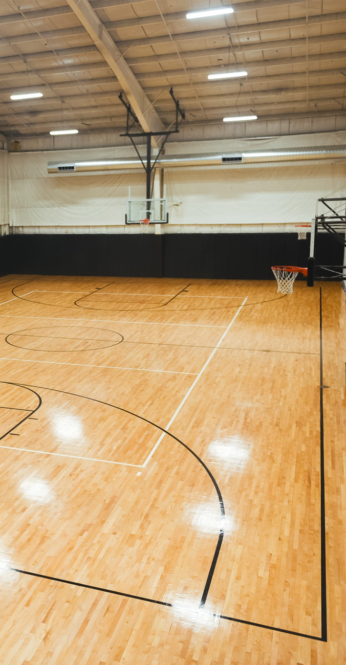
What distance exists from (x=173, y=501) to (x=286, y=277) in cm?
1583

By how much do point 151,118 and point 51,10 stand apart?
6.47 metres

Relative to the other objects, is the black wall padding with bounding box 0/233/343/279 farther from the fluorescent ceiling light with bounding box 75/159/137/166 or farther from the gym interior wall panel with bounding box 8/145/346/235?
the fluorescent ceiling light with bounding box 75/159/137/166

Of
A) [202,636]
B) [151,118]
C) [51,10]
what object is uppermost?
[51,10]

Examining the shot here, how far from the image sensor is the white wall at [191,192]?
2086 cm

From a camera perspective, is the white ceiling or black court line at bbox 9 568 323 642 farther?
the white ceiling

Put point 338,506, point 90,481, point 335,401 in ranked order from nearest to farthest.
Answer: point 338,506 → point 90,481 → point 335,401

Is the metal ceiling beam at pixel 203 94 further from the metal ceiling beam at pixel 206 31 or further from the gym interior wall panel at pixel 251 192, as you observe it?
the gym interior wall panel at pixel 251 192

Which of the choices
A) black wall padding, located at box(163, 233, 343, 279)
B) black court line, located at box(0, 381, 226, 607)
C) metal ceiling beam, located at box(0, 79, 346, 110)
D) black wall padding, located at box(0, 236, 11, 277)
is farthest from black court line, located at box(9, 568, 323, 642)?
black wall padding, located at box(0, 236, 11, 277)

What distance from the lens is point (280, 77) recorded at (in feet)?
57.0

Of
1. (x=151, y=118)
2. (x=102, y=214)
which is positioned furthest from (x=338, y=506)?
(x=102, y=214)

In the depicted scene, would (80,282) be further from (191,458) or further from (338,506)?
(338,506)

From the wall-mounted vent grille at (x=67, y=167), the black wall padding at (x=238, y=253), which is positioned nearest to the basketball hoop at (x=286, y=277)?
the black wall padding at (x=238, y=253)

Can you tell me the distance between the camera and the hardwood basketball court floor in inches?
156

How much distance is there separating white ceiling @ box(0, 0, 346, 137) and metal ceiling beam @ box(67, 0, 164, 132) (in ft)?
0.75
